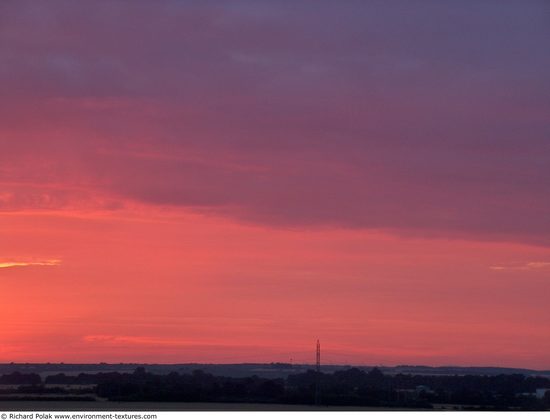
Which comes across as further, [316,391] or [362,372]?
[362,372]

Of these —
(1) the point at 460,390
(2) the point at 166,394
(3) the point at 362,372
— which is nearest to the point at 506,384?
(1) the point at 460,390

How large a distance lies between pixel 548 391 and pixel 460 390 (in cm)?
213

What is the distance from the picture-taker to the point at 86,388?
17.9 metres

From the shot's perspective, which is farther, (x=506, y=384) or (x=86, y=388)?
(x=506, y=384)

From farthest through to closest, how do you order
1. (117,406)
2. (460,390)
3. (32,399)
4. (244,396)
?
(460,390) < (244,396) < (32,399) < (117,406)

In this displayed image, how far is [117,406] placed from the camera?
49.0ft

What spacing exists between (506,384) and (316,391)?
3480 mm
